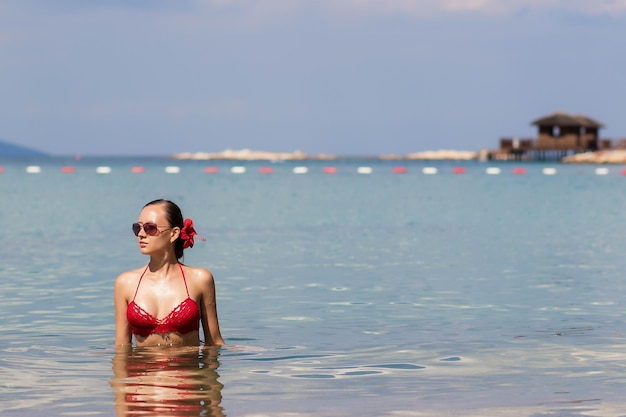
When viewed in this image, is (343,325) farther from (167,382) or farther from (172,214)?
(172,214)

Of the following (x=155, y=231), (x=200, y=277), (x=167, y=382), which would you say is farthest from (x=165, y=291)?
(x=167, y=382)

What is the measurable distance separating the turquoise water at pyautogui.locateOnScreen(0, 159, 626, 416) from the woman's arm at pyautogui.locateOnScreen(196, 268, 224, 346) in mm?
367

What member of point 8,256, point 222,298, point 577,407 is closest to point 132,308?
point 577,407

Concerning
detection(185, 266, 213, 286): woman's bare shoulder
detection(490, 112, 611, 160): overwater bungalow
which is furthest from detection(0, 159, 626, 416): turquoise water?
detection(490, 112, 611, 160): overwater bungalow

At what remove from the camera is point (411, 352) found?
12570mm

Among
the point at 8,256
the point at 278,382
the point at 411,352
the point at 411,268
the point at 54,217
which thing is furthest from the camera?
the point at 54,217

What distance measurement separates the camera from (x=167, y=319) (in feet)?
32.3

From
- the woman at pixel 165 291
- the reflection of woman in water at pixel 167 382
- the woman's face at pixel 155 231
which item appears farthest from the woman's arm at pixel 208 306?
the woman's face at pixel 155 231

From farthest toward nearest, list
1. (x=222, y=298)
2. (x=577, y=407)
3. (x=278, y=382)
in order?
(x=222, y=298) < (x=278, y=382) < (x=577, y=407)

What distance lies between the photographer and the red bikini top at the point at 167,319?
382 inches

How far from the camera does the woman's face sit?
30.5 feet

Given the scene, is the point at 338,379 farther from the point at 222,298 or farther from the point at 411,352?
the point at 222,298

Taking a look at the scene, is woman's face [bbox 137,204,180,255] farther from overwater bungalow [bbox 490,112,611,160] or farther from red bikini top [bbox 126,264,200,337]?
overwater bungalow [bbox 490,112,611,160]

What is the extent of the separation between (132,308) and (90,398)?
2.64ft
